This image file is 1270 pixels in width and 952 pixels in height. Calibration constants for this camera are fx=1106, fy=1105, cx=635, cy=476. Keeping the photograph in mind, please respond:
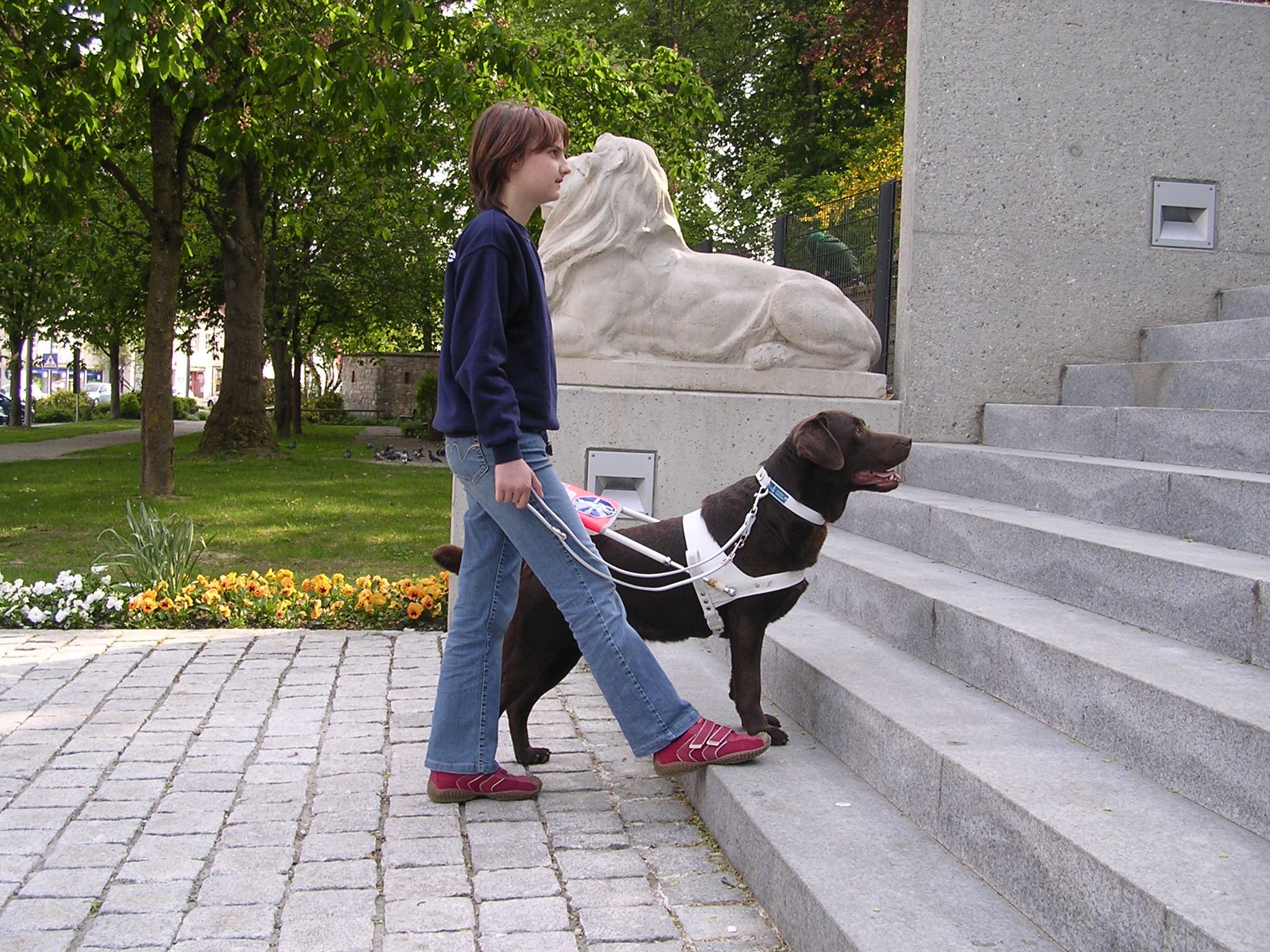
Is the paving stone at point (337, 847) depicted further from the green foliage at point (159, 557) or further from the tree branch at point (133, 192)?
the tree branch at point (133, 192)

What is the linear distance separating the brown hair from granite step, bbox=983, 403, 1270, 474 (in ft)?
10.1

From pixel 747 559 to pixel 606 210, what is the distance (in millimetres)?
3007

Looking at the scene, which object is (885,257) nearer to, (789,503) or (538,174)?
(789,503)

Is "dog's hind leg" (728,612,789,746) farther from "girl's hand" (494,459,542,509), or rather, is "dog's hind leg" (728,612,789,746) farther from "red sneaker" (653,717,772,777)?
"girl's hand" (494,459,542,509)

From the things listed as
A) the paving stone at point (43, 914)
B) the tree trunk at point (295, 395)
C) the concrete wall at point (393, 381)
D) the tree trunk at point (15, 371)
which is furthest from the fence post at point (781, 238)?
the concrete wall at point (393, 381)

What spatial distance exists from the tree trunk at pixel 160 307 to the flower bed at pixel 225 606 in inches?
251

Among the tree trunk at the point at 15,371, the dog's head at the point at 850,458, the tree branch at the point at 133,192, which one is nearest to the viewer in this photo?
the dog's head at the point at 850,458

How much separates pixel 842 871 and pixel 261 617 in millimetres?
4781

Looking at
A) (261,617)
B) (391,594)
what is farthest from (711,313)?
(261,617)

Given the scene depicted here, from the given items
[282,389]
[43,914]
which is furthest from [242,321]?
[43,914]

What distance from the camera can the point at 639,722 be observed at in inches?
135

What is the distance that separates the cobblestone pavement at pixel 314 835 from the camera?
285 cm

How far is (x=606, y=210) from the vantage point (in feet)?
19.8

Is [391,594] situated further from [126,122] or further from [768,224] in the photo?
[768,224]
